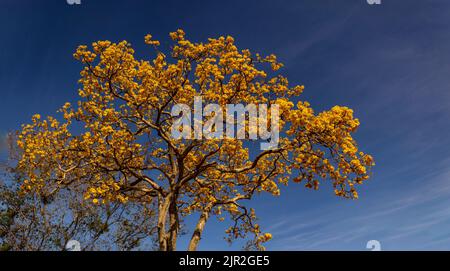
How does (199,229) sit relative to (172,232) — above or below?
above

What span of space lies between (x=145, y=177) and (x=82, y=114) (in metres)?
4.27

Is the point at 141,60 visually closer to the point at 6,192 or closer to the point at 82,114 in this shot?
the point at 82,114

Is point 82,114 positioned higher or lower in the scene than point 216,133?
higher

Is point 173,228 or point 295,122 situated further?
point 173,228

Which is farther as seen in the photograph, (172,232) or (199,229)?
(199,229)

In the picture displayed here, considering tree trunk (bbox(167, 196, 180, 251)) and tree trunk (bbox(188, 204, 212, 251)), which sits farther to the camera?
tree trunk (bbox(188, 204, 212, 251))

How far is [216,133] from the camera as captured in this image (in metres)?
17.8

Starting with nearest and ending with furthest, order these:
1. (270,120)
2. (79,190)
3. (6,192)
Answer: (270,120) < (79,190) < (6,192)

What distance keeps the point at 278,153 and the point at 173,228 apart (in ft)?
19.7

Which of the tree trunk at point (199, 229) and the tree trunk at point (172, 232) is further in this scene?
the tree trunk at point (199, 229)
